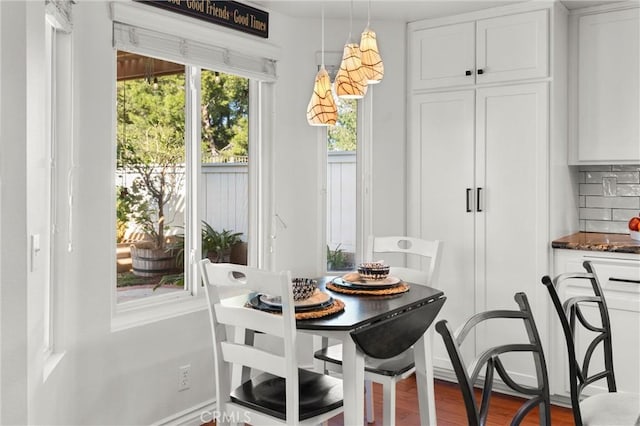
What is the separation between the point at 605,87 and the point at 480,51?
780 mm

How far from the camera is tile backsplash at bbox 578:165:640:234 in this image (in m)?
3.61

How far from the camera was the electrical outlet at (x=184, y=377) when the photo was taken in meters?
2.89

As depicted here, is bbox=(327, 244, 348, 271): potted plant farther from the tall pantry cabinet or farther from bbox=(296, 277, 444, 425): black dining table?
bbox=(296, 277, 444, 425): black dining table

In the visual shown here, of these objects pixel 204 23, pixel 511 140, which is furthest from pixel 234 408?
pixel 511 140

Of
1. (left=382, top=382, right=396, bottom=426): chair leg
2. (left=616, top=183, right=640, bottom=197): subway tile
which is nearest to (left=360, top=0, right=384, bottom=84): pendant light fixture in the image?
(left=382, top=382, right=396, bottom=426): chair leg

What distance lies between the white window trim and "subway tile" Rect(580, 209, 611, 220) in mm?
2106

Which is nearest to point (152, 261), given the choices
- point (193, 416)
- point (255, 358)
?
point (193, 416)

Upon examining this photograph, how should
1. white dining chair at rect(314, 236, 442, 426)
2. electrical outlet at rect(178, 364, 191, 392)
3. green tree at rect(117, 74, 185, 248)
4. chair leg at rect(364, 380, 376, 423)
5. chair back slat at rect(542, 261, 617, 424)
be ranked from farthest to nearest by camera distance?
1. chair leg at rect(364, 380, 376, 423)
2. electrical outlet at rect(178, 364, 191, 392)
3. green tree at rect(117, 74, 185, 248)
4. white dining chair at rect(314, 236, 442, 426)
5. chair back slat at rect(542, 261, 617, 424)

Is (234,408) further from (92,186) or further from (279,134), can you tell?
(279,134)

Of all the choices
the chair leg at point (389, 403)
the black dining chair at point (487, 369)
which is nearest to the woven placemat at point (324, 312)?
the chair leg at point (389, 403)

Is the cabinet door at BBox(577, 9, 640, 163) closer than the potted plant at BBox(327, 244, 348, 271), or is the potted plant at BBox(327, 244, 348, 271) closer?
the cabinet door at BBox(577, 9, 640, 163)

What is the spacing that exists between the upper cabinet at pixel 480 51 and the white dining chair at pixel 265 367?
7.03ft

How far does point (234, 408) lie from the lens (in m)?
2.13

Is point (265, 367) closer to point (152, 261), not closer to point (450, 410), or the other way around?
point (152, 261)
